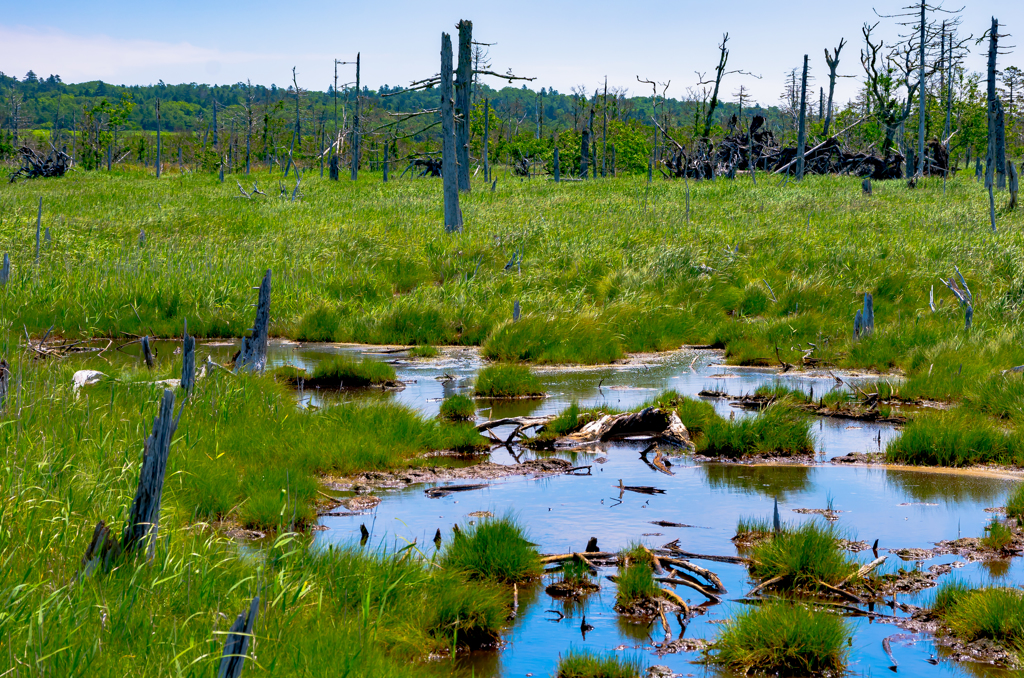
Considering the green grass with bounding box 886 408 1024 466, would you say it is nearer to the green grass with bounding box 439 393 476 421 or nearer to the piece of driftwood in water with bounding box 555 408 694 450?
the piece of driftwood in water with bounding box 555 408 694 450

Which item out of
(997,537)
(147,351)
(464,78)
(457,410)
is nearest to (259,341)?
(147,351)

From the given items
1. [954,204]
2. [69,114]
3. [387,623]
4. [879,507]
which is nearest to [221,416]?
[387,623]

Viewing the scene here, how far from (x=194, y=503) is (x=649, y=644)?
122 inches

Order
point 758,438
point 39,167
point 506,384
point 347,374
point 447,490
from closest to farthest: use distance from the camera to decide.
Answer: point 447,490, point 758,438, point 506,384, point 347,374, point 39,167

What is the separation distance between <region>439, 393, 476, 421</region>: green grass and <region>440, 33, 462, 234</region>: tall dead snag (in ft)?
Answer: 39.3

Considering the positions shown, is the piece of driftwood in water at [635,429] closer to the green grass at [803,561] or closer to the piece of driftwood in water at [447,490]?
the piece of driftwood in water at [447,490]

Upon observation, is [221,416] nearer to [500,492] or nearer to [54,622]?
[500,492]

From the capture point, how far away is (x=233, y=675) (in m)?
2.87

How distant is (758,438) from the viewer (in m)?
8.46

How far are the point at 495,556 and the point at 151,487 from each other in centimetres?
197

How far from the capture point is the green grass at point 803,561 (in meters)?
5.23

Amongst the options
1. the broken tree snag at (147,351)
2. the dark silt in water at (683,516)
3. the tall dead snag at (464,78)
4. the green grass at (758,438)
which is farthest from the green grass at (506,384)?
the tall dead snag at (464,78)

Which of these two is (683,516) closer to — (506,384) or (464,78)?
(506,384)

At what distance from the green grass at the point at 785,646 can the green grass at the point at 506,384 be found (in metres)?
6.71
